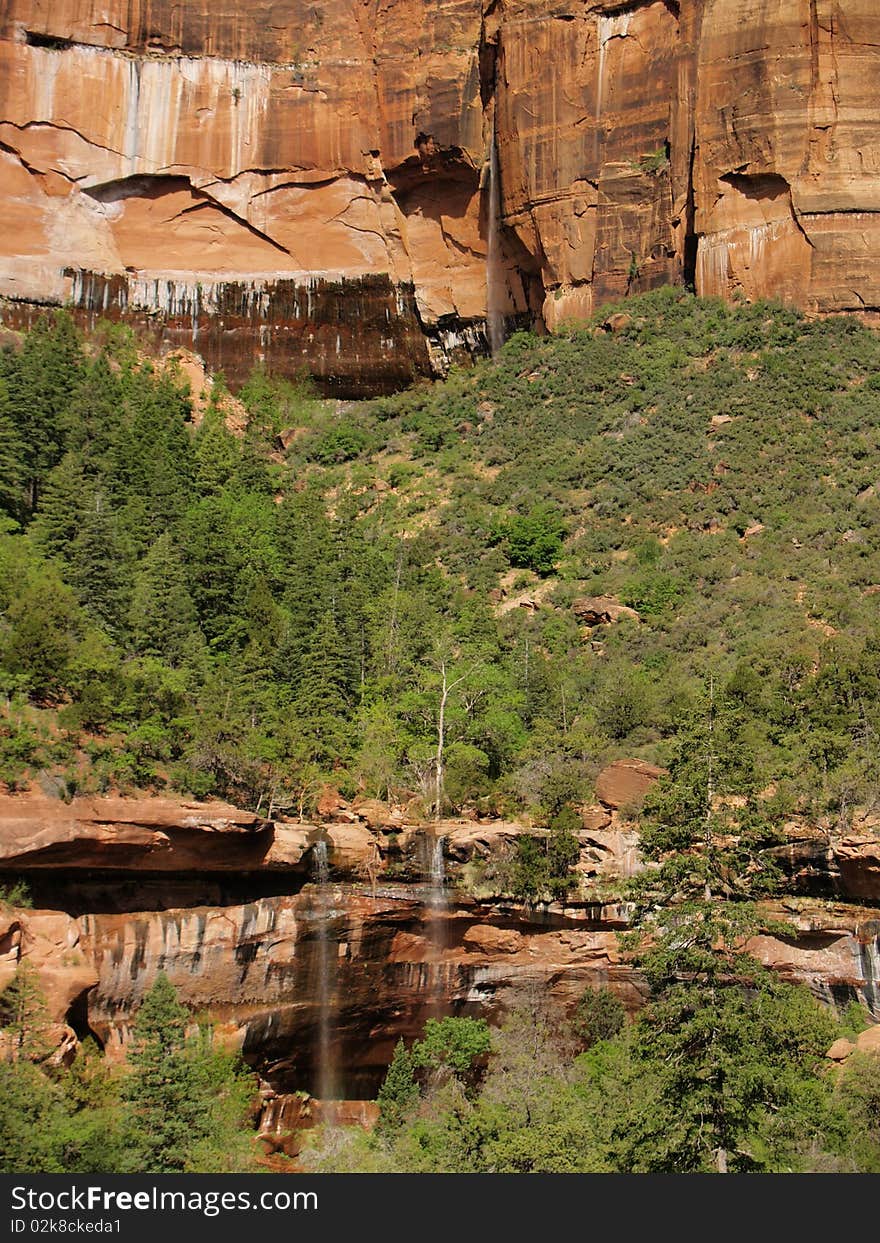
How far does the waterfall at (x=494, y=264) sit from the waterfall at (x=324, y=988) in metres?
39.7

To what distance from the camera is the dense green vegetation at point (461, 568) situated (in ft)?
127

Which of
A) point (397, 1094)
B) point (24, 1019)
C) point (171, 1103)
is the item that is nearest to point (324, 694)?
point (397, 1094)

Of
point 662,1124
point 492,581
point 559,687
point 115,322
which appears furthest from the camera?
point 115,322

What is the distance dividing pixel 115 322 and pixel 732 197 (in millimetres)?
27717

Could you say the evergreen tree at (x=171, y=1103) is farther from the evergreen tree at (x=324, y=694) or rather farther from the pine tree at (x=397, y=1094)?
the evergreen tree at (x=324, y=694)

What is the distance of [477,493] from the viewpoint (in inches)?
2445

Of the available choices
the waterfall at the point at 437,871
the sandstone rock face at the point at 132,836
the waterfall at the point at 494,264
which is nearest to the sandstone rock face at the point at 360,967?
the waterfall at the point at 437,871

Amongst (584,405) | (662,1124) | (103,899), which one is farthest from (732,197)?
(662,1124)

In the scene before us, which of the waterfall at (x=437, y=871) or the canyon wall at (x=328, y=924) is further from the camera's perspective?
the waterfall at (x=437, y=871)

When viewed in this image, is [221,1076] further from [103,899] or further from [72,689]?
[72,689]

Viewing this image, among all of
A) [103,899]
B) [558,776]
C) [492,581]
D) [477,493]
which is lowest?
[103,899]

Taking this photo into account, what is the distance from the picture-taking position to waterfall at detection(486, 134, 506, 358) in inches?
2739

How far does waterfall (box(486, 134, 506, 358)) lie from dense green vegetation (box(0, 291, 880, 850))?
5.39ft

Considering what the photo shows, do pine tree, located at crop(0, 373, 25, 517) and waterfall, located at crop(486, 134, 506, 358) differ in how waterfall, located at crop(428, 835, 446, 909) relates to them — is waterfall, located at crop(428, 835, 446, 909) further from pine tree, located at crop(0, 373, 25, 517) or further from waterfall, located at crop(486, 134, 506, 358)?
waterfall, located at crop(486, 134, 506, 358)
